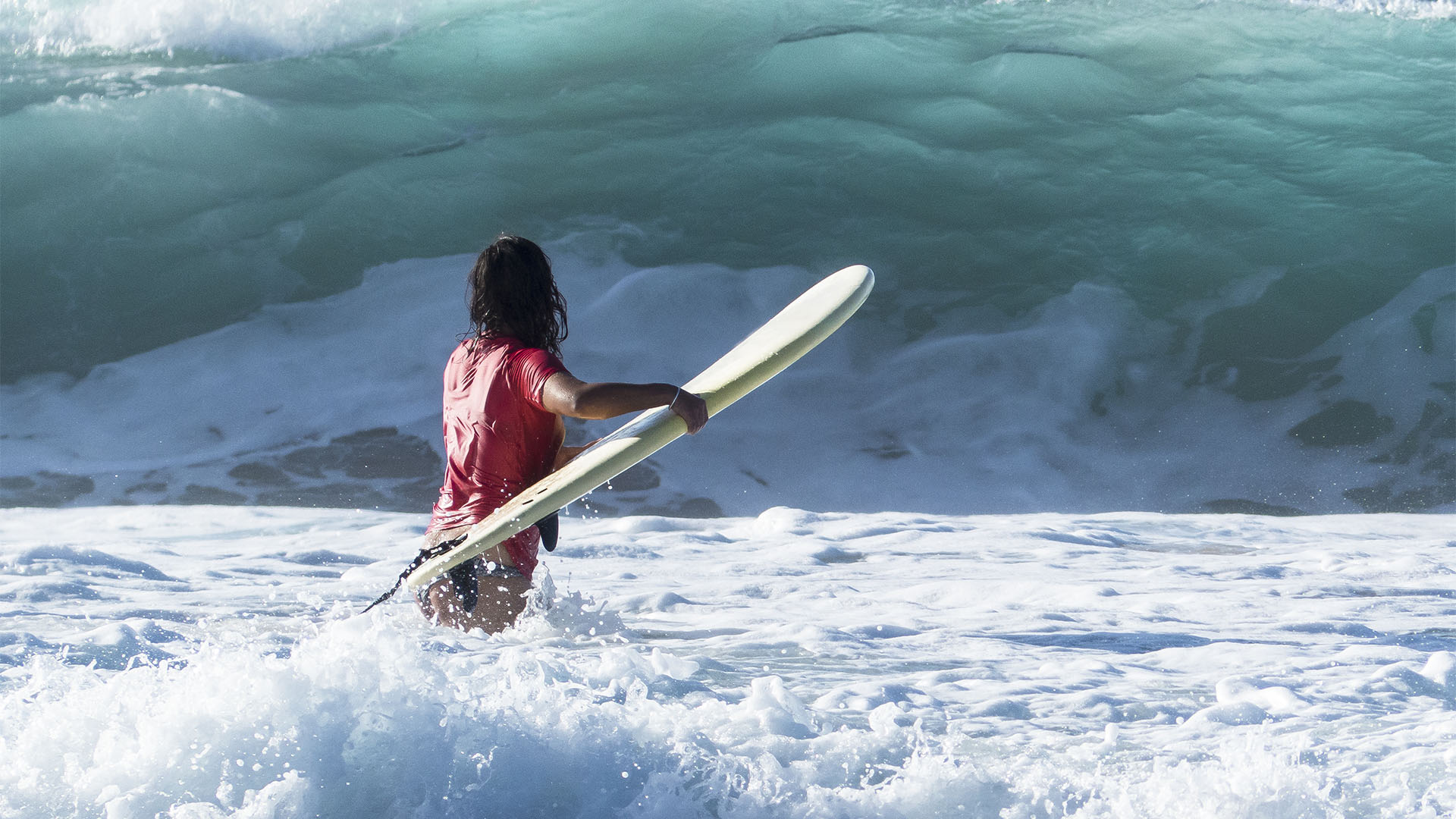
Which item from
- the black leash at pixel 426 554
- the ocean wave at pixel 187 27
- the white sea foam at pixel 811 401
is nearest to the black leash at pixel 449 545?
the black leash at pixel 426 554

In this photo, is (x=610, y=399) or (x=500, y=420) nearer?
(x=610, y=399)

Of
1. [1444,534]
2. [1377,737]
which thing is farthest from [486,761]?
[1444,534]

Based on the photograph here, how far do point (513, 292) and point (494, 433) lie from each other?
13.8 inches

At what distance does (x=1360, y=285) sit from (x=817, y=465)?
408 centimetres

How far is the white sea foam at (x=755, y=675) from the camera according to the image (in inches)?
92.4

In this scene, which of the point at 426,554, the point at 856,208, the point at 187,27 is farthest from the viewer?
the point at 187,27

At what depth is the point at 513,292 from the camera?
318cm

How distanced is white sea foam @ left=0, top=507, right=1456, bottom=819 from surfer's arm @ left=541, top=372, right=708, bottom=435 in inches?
22.9

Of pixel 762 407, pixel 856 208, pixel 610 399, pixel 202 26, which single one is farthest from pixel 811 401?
pixel 202 26

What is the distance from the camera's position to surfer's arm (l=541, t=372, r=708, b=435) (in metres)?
2.94

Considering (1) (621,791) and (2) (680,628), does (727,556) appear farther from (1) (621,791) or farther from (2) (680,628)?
(1) (621,791)

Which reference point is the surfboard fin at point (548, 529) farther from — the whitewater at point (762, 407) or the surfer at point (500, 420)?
the whitewater at point (762, 407)

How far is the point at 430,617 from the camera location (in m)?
3.37

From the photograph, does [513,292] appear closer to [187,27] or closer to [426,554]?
[426,554]
